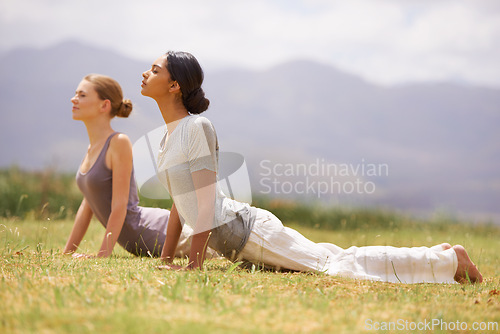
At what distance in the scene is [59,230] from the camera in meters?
8.34

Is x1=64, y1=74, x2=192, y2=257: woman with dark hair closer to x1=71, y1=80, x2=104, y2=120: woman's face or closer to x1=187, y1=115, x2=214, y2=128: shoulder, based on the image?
x1=71, y1=80, x2=104, y2=120: woman's face

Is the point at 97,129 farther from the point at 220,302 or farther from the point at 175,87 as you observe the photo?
the point at 220,302

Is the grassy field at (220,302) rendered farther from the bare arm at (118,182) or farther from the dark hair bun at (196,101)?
the dark hair bun at (196,101)

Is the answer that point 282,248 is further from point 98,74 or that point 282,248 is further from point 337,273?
point 98,74

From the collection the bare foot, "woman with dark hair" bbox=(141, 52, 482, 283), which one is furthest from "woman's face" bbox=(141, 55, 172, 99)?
the bare foot

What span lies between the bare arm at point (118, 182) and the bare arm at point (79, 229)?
2.09 feet

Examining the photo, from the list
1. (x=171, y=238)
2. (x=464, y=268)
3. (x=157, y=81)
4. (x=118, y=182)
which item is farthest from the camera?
(x=118, y=182)

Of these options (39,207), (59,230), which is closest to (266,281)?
(59,230)

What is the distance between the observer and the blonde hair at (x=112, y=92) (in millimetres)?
5742

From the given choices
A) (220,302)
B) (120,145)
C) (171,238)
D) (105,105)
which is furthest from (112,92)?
(220,302)

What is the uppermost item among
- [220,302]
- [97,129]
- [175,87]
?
[175,87]

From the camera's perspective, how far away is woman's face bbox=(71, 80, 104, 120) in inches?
224

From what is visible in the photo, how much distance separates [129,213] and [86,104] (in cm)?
129

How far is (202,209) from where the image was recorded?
13.6ft
